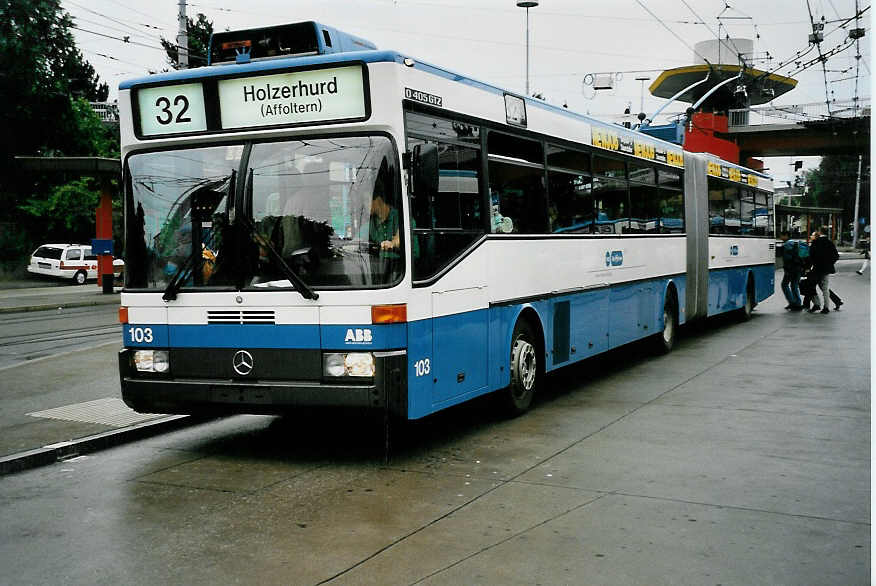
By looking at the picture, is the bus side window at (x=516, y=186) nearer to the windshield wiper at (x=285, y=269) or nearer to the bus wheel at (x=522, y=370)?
the bus wheel at (x=522, y=370)

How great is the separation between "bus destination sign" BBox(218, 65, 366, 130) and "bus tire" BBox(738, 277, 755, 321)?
49.5 feet

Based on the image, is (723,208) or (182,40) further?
(182,40)

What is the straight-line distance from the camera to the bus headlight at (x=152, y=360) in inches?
297

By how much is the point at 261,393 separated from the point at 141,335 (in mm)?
1232

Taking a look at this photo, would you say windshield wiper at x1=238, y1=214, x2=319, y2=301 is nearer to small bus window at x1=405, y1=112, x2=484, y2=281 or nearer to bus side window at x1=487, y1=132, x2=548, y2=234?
small bus window at x1=405, y1=112, x2=484, y2=281

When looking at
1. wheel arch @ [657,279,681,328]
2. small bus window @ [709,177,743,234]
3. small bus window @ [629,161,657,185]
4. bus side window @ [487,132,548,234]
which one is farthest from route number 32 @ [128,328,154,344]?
small bus window @ [709,177,743,234]

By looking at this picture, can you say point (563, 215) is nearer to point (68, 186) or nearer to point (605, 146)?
point (605, 146)

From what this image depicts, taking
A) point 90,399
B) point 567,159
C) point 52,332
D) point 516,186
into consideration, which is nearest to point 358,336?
point 516,186

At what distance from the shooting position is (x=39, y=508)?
20.4 feet

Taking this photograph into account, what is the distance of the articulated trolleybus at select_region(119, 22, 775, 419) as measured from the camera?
22.8 ft

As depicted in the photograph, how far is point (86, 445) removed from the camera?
784 centimetres

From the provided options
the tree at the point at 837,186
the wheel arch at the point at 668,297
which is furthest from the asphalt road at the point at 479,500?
the tree at the point at 837,186

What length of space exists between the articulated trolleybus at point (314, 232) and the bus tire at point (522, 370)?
0.37 ft

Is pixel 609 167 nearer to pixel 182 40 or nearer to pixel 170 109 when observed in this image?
pixel 170 109
